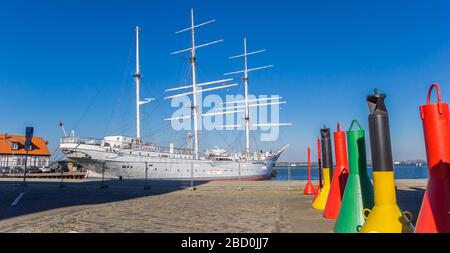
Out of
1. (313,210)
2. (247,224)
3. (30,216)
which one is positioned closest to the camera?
(247,224)

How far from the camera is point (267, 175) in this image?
69.4 m

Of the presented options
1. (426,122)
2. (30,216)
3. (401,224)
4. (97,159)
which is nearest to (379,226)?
(401,224)

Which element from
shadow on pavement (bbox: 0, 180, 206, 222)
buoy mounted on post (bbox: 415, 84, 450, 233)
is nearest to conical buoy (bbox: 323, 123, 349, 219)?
buoy mounted on post (bbox: 415, 84, 450, 233)

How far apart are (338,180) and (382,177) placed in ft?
10.8

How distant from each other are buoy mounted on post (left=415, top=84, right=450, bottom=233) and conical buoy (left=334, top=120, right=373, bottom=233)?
1747 millimetres

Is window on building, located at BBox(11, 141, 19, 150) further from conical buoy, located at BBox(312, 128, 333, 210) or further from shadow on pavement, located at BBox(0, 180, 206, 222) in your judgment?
conical buoy, located at BBox(312, 128, 333, 210)

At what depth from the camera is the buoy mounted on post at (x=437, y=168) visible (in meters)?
4.11

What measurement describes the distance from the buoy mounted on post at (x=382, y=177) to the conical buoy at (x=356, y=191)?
95 cm

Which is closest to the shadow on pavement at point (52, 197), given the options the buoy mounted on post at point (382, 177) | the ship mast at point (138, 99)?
the buoy mounted on post at point (382, 177)

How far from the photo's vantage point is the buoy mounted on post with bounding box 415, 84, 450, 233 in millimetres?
4113

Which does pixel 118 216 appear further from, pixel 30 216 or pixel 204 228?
pixel 204 228

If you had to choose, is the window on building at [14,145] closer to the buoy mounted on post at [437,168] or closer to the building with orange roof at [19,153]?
the building with orange roof at [19,153]

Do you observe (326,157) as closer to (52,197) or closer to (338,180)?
(338,180)
